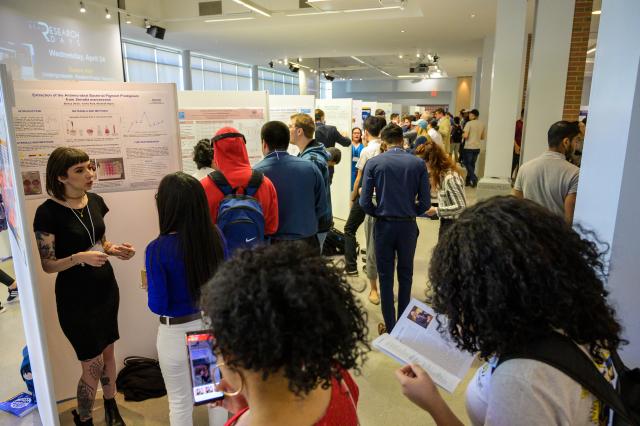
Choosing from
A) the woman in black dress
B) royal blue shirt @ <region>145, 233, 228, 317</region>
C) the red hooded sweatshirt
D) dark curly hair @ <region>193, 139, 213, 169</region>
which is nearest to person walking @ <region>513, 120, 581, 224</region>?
the red hooded sweatshirt

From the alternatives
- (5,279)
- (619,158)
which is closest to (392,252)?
(619,158)

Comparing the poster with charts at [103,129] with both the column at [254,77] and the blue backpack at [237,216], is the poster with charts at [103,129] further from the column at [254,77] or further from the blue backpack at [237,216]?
the column at [254,77]

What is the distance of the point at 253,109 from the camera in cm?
391

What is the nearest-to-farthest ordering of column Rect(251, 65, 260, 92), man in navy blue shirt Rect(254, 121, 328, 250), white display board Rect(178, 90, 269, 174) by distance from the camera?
1. man in navy blue shirt Rect(254, 121, 328, 250)
2. white display board Rect(178, 90, 269, 174)
3. column Rect(251, 65, 260, 92)

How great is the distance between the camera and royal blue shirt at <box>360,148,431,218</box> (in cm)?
292

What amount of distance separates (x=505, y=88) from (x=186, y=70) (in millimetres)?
9482

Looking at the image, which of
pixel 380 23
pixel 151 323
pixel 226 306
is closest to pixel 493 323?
pixel 226 306

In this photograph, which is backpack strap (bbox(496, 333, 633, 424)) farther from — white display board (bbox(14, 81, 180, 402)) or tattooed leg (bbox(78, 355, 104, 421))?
white display board (bbox(14, 81, 180, 402))

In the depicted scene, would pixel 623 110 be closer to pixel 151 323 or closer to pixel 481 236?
pixel 481 236

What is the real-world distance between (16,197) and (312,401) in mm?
1355

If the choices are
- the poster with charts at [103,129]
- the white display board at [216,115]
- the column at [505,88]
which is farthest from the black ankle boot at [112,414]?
the column at [505,88]

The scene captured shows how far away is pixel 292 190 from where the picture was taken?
2770 millimetres

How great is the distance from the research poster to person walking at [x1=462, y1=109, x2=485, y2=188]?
6614 mm

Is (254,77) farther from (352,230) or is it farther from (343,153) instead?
(352,230)
